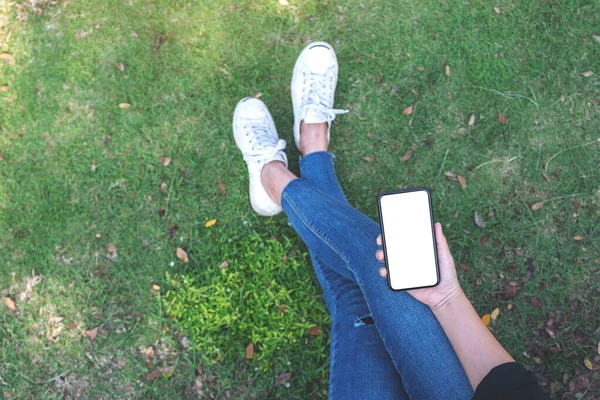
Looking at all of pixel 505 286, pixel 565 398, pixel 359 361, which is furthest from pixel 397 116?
pixel 565 398

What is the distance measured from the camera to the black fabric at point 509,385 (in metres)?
1.82

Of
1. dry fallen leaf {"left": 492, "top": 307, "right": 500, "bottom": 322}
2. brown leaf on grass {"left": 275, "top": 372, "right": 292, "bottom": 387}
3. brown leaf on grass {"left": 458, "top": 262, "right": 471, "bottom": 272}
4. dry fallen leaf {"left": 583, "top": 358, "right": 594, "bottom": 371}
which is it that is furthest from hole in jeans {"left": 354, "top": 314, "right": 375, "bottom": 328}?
dry fallen leaf {"left": 583, "top": 358, "right": 594, "bottom": 371}

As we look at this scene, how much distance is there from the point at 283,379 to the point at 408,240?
175cm

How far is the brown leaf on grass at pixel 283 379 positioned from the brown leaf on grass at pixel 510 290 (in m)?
1.85

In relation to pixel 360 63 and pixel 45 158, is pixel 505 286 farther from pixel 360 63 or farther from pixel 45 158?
pixel 45 158

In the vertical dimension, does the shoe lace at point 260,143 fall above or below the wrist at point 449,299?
above

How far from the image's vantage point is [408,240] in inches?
90.7

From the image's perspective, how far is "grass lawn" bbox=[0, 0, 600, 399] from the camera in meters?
3.38

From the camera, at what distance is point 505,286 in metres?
3.43

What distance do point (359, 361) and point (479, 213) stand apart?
1.76 m

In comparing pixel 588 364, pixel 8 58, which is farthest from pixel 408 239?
pixel 8 58

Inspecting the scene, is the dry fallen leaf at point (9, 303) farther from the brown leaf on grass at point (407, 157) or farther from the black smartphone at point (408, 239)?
the brown leaf on grass at point (407, 157)

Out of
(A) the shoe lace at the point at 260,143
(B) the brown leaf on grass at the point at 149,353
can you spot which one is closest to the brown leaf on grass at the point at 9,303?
(B) the brown leaf on grass at the point at 149,353

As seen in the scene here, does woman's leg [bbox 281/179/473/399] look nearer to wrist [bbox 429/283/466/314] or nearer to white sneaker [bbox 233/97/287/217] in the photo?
wrist [bbox 429/283/466/314]
